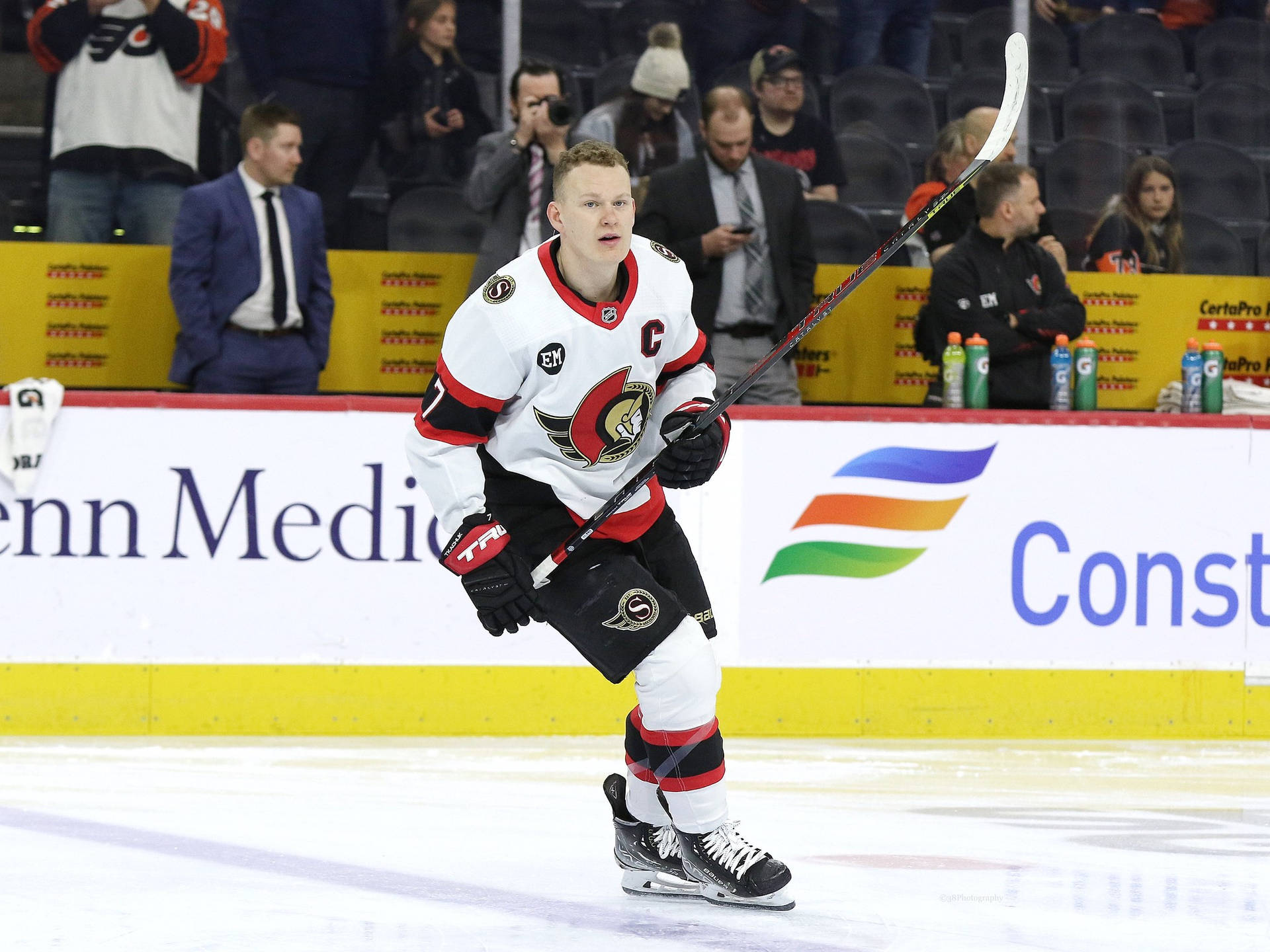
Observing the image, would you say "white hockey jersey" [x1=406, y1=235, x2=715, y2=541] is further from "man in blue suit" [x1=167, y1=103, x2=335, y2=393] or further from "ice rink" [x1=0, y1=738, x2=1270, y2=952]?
"man in blue suit" [x1=167, y1=103, x2=335, y2=393]

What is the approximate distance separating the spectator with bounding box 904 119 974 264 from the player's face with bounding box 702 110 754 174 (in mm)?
737

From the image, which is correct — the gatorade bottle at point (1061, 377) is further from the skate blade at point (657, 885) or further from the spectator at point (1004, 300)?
the skate blade at point (657, 885)

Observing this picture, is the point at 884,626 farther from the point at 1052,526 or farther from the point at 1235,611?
the point at 1235,611

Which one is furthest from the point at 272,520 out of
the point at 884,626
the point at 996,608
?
the point at 996,608

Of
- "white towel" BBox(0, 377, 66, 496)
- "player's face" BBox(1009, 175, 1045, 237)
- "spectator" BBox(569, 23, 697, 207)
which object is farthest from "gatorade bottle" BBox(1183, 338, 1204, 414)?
"white towel" BBox(0, 377, 66, 496)

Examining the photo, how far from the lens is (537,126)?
18.5 ft

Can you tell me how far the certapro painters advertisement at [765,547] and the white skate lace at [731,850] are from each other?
2096mm

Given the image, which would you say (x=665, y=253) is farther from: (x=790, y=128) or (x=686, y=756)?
(x=790, y=128)

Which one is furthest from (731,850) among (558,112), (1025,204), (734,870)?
(1025,204)

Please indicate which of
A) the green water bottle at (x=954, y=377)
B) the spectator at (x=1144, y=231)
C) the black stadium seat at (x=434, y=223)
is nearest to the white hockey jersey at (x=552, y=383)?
the green water bottle at (x=954, y=377)

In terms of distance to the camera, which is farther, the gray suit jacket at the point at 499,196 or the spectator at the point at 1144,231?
the spectator at the point at 1144,231

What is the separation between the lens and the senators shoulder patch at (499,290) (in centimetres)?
300

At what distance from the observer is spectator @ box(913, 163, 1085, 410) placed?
5652mm

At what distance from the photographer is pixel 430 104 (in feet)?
21.0
